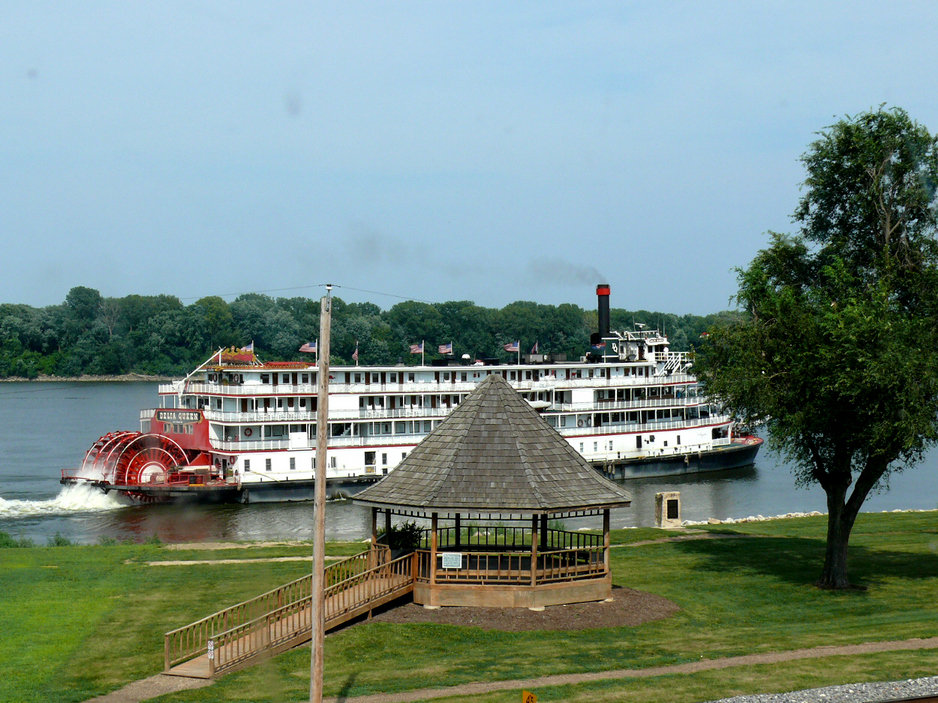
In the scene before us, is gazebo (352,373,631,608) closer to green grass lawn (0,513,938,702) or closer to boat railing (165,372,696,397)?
green grass lawn (0,513,938,702)

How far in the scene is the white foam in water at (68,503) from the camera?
1991 inches

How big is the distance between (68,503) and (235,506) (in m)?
8.22

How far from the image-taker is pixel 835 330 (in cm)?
2491

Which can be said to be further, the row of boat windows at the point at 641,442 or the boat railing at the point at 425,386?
the row of boat windows at the point at 641,442

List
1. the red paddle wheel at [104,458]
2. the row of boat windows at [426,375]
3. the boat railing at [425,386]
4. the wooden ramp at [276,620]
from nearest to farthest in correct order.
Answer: the wooden ramp at [276,620] < the red paddle wheel at [104,458] < the boat railing at [425,386] < the row of boat windows at [426,375]

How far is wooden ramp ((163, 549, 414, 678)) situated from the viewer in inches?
737

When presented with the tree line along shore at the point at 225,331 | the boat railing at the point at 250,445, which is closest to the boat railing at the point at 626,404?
the boat railing at the point at 250,445

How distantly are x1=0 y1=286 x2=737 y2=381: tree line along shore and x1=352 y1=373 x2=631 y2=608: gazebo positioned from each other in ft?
359

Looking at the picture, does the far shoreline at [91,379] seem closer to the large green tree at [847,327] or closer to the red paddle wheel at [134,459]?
the red paddle wheel at [134,459]

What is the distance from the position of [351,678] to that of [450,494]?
5633 mm

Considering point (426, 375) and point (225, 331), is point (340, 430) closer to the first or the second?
point (426, 375)

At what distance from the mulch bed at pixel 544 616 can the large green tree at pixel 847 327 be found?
19.3 feet


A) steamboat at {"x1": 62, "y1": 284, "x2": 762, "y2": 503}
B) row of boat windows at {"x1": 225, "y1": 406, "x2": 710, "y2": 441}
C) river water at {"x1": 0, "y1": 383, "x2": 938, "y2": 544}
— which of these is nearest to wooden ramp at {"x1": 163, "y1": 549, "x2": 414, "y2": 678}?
river water at {"x1": 0, "y1": 383, "x2": 938, "y2": 544}

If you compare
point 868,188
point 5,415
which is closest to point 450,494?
point 868,188
